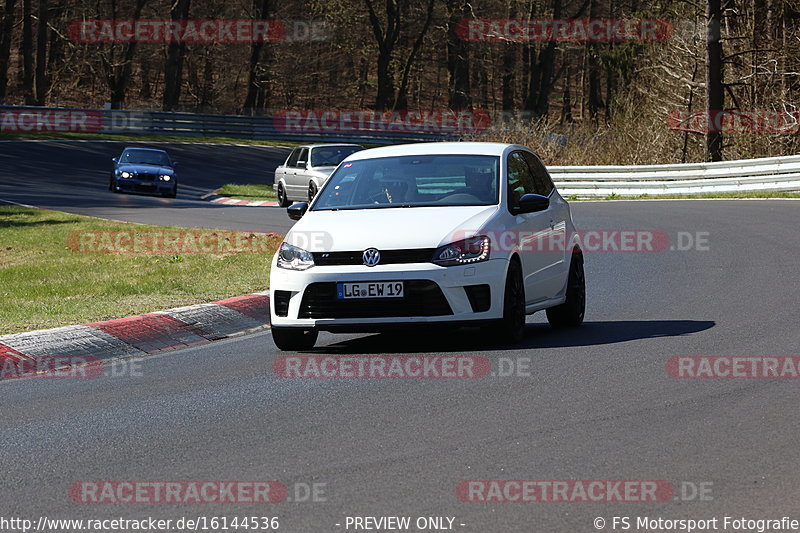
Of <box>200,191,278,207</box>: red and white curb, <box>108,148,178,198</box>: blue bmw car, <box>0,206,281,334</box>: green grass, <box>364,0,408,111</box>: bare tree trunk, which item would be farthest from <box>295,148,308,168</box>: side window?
<box>364,0,408,111</box>: bare tree trunk

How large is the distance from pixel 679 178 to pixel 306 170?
33.2 ft

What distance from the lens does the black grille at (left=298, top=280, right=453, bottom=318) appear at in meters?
9.74

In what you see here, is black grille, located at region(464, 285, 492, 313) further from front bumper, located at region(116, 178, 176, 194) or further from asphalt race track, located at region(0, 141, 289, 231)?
front bumper, located at region(116, 178, 176, 194)

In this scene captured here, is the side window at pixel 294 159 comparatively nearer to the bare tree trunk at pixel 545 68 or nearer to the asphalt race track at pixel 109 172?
the asphalt race track at pixel 109 172

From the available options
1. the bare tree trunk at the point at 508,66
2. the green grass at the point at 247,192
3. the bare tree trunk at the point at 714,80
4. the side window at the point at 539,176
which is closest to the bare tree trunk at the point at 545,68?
the bare tree trunk at the point at 508,66

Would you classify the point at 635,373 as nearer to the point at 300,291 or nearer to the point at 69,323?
the point at 300,291

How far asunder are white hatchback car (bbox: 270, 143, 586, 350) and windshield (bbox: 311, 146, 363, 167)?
63.3ft

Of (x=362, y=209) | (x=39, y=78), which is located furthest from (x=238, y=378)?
(x=39, y=78)

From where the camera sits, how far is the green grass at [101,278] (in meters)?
12.0

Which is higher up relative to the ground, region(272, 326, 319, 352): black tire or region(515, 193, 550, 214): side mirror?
region(515, 193, 550, 214): side mirror

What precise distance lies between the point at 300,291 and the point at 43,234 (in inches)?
485

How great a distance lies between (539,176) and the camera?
12164mm

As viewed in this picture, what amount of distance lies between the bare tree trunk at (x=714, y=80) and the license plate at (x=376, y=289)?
30942 mm

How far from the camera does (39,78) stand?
6819 centimetres
